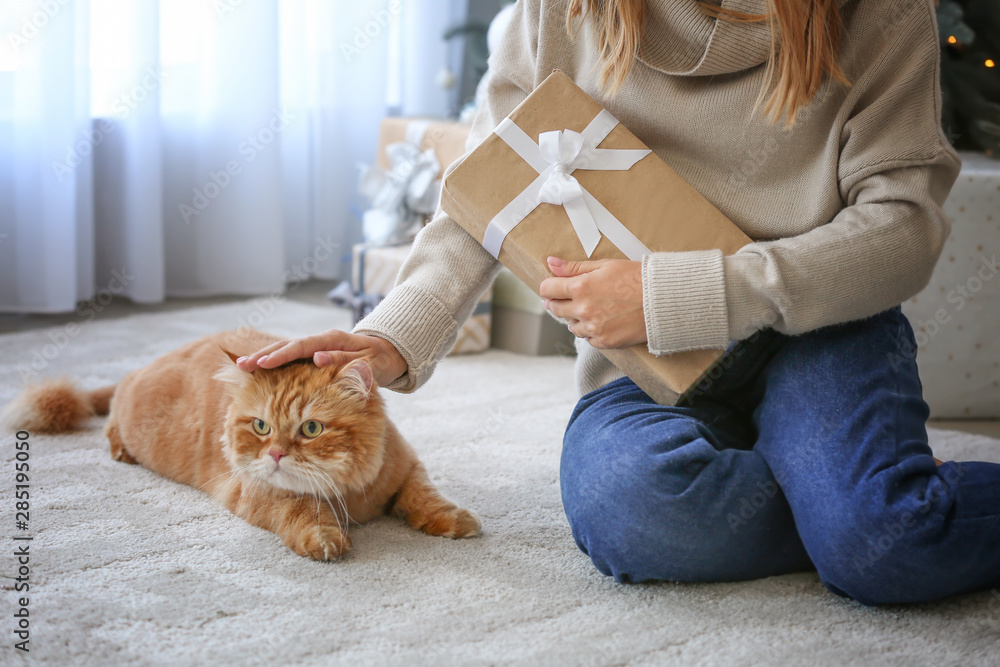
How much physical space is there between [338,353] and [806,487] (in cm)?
55

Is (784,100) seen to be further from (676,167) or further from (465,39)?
(465,39)

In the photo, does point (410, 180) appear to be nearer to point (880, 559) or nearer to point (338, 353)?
point (338, 353)

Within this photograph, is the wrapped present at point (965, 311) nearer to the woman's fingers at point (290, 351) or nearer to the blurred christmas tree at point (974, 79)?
the blurred christmas tree at point (974, 79)

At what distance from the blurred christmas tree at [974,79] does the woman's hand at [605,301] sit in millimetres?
1483

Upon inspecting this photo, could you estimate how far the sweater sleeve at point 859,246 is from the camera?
2.84 feet

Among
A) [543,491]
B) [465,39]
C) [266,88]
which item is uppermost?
[465,39]

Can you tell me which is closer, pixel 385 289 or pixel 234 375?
pixel 234 375

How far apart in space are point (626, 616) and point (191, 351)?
81cm

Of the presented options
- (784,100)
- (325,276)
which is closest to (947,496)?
(784,100)

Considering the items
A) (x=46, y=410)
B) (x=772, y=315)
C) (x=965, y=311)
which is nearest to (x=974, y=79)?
(x=965, y=311)

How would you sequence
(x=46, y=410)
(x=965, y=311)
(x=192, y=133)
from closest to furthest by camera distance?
(x=46, y=410), (x=965, y=311), (x=192, y=133)

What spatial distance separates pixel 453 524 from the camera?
3.40ft

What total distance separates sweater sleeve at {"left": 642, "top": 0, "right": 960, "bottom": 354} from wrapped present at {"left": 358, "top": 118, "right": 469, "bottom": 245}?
1360mm

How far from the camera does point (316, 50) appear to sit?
2.75m
